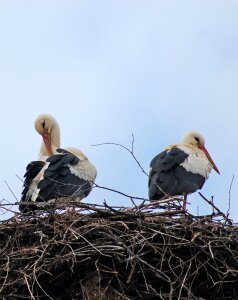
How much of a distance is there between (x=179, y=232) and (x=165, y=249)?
179 millimetres

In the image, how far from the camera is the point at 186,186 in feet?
28.6

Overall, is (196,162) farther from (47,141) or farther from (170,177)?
(47,141)

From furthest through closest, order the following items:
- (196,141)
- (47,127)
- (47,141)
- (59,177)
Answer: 1. (196,141)
2. (47,127)
3. (47,141)
4. (59,177)

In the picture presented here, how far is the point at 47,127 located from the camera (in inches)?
377

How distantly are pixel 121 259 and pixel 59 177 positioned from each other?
2004mm

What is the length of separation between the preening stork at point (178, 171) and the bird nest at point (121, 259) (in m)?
1.83

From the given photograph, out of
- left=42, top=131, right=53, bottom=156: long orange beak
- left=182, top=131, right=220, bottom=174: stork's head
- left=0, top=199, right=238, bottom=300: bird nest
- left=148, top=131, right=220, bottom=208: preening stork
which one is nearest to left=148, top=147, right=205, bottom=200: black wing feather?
left=148, top=131, right=220, bottom=208: preening stork

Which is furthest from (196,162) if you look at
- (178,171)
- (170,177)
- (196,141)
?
(196,141)

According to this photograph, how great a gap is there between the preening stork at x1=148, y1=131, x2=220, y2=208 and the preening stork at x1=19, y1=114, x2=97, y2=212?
1.78 feet

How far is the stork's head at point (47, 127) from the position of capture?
31.3 feet

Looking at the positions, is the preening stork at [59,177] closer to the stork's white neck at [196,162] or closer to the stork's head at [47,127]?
the stork's head at [47,127]

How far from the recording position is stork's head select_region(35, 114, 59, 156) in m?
9.53

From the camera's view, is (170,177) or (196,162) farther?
(196,162)

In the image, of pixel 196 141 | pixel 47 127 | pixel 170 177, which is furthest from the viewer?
pixel 196 141
